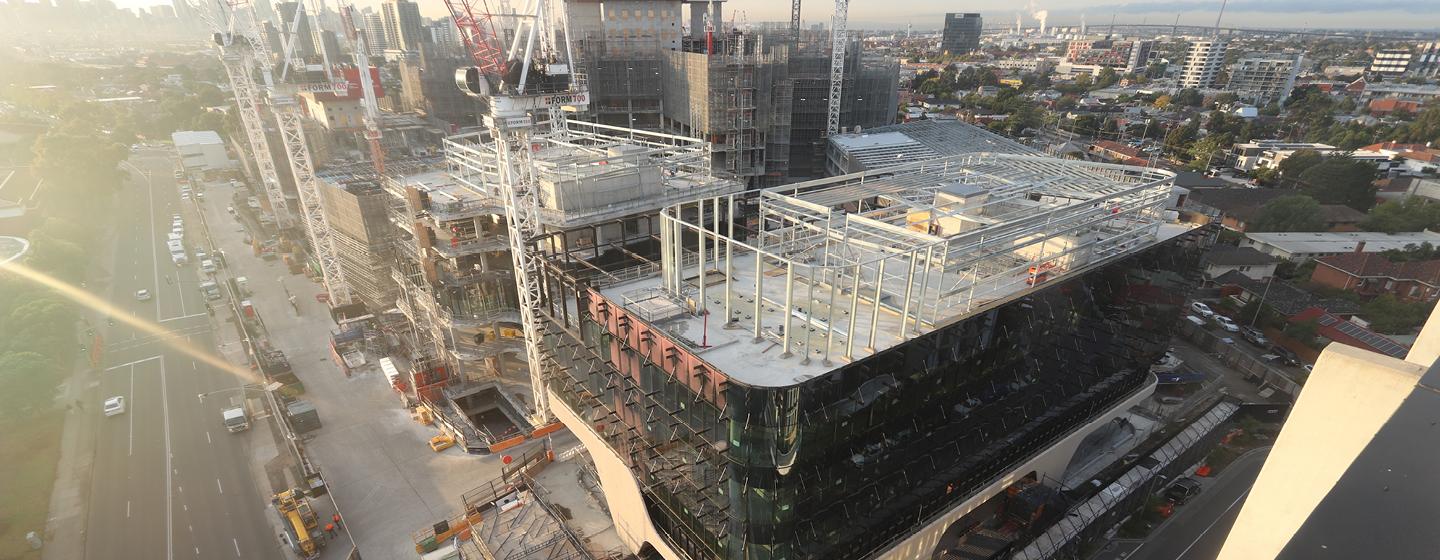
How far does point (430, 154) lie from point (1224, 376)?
71.6 metres

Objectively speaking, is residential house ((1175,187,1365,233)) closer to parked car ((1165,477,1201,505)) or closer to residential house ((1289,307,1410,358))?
residential house ((1289,307,1410,358))

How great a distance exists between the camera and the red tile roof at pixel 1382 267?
172 feet

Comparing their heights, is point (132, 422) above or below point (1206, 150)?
below

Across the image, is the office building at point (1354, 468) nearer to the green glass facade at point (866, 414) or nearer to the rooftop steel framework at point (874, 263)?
the rooftop steel framework at point (874, 263)

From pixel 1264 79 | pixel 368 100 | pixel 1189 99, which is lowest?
pixel 1189 99

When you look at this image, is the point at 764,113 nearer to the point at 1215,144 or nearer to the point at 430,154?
the point at 430,154

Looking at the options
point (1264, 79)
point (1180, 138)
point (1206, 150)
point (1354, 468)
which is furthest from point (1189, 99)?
point (1354, 468)

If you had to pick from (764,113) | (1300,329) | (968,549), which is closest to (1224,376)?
(1300,329)

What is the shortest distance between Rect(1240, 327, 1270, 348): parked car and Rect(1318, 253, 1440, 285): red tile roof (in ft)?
47.2

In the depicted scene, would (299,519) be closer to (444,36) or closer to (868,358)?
(868,358)

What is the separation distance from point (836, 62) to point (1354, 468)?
2881 inches

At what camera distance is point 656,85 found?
3127 inches

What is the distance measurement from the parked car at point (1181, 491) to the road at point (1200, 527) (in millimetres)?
289

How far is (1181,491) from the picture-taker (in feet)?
112
